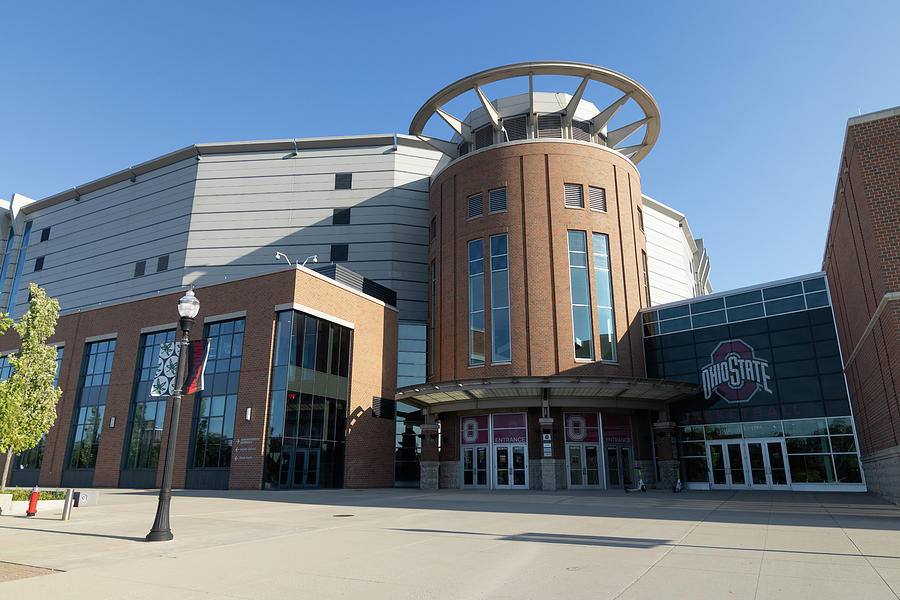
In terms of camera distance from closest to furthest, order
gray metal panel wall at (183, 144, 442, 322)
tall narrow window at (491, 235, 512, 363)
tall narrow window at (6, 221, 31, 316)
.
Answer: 1. tall narrow window at (491, 235, 512, 363)
2. gray metal panel wall at (183, 144, 442, 322)
3. tall narrow window at (6, 221, 31, 316)

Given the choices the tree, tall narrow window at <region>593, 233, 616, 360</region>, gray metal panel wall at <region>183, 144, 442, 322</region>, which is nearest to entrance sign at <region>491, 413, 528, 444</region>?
tall narrow window at <region>593, 233, 616, 360</region>

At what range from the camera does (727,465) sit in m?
30.3

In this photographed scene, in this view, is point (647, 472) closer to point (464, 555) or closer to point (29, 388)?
point (464, 555)

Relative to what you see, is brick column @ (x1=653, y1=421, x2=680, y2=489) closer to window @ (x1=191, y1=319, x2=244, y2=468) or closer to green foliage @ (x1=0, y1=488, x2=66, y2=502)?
window @ (x1=191, y1=319, x2=244, y2=468)

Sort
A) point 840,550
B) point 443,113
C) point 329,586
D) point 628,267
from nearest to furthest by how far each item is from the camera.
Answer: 1. point 329,586
2. point 840,550
3. point 628,267
4. point 443,113

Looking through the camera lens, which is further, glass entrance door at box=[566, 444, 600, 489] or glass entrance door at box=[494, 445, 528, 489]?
glass entrance door at box=[494, 445, 528, 489]

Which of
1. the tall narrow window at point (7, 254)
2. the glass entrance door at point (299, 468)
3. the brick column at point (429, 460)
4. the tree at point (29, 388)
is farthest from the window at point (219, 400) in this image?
the tall narrow window at point (7, 254)

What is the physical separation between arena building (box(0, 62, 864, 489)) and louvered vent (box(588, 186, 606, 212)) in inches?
3.9

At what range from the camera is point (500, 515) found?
1567 cm

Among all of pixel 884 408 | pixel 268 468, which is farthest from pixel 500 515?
pixel 268 468

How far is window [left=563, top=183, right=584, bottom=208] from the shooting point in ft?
110

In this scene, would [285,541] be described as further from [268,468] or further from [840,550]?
[268,468]

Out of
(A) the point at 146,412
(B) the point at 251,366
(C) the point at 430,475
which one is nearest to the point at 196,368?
(B) the point at 251,366

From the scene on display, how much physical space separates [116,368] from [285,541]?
28525mm
